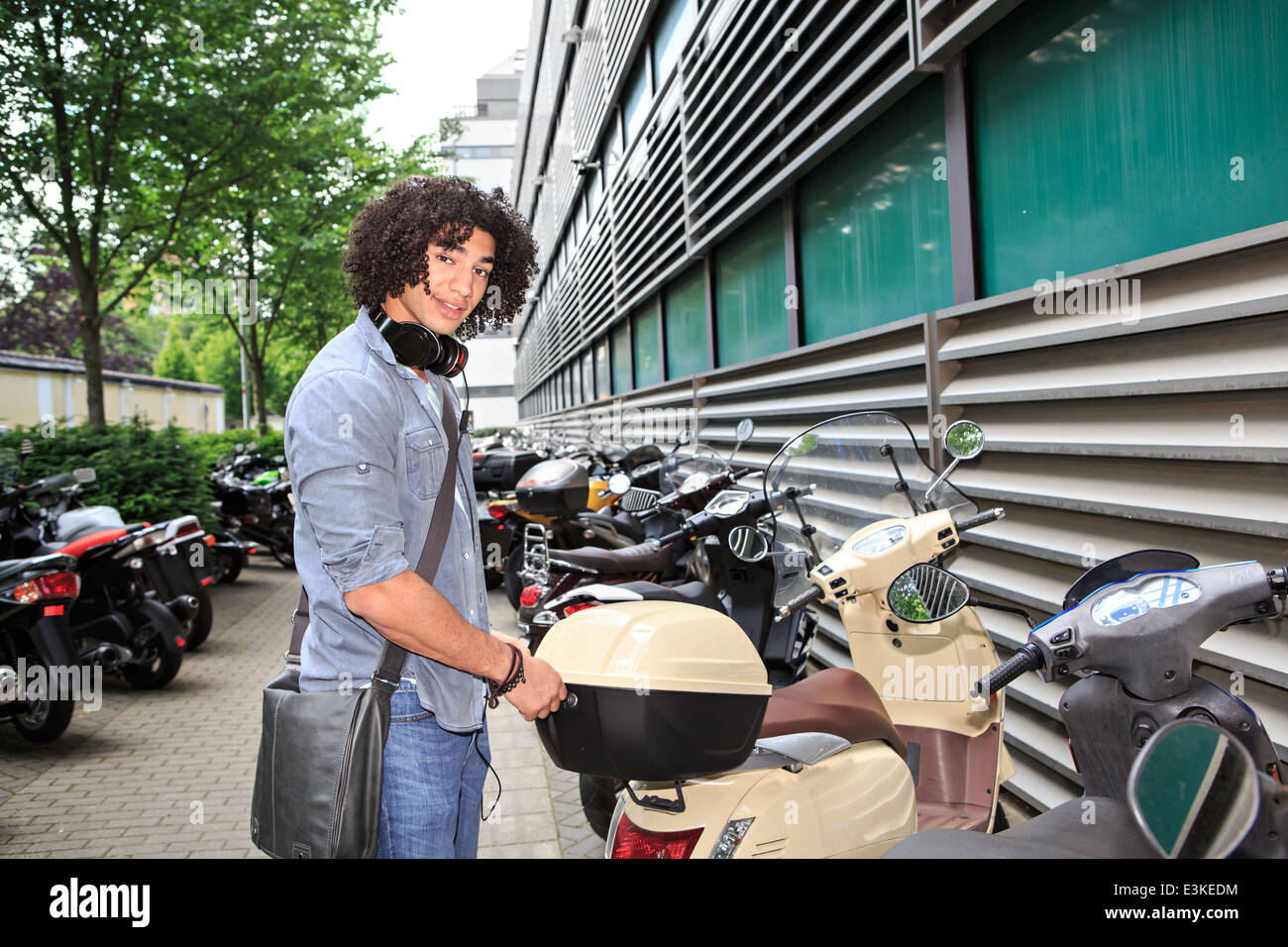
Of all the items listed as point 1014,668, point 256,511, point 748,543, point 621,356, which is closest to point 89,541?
point 748,543

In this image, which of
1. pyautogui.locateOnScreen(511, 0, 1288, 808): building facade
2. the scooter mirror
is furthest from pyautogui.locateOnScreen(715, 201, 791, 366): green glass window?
the scooter mirror

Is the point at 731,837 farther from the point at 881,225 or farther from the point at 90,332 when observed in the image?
the point at 90,332

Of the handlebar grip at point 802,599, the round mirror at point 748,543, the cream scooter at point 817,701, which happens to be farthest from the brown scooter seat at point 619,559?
the handlebar grip at point 802,599

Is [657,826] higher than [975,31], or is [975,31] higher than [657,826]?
[975,31]

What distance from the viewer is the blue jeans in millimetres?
1729

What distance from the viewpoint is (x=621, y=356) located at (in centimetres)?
1458

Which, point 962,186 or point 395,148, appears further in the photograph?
point 395,148

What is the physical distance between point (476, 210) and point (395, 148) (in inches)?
818

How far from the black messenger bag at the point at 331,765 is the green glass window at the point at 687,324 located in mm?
7480

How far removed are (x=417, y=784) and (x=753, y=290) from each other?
6112 millimetres

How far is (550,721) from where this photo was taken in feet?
5.81

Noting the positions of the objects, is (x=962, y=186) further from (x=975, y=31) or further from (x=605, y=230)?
(x=605, y=230)
